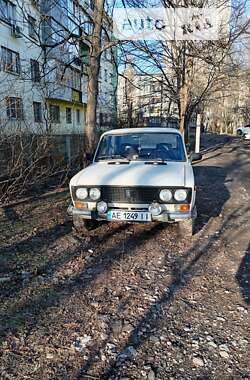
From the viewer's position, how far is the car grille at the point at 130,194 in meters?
4.36

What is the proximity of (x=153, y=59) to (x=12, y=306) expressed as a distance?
12.9 metres

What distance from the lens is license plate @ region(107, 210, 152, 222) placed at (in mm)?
4355

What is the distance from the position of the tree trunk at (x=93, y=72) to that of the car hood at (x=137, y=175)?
4.89 metres

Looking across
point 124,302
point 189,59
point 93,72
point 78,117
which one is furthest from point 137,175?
point 78,117

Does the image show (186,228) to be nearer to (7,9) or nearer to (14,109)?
(14,109)

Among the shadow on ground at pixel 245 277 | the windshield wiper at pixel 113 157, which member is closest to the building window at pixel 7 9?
the windshield wiper at pixel 113 157

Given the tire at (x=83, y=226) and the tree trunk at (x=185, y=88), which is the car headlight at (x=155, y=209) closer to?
the tire at (x=83, y=226)

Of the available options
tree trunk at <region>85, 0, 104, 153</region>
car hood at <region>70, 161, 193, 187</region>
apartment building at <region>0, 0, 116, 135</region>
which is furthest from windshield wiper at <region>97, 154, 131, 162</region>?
tree trunk at <region>85, 0, 104, 153</region>

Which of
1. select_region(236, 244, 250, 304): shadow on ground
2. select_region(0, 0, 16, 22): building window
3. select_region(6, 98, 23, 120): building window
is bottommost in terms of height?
select_region(236, 244, 250, 304): shadow on ground

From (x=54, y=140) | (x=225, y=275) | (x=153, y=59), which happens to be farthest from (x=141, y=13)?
(x=225, y=275)

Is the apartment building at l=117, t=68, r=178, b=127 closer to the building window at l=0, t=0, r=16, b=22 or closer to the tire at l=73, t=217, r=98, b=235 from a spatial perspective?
the building window at l=0, t=0, r=16, b=22

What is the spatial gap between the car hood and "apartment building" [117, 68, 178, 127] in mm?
12207

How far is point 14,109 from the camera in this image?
676 cm

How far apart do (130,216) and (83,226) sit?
1.00 metres
